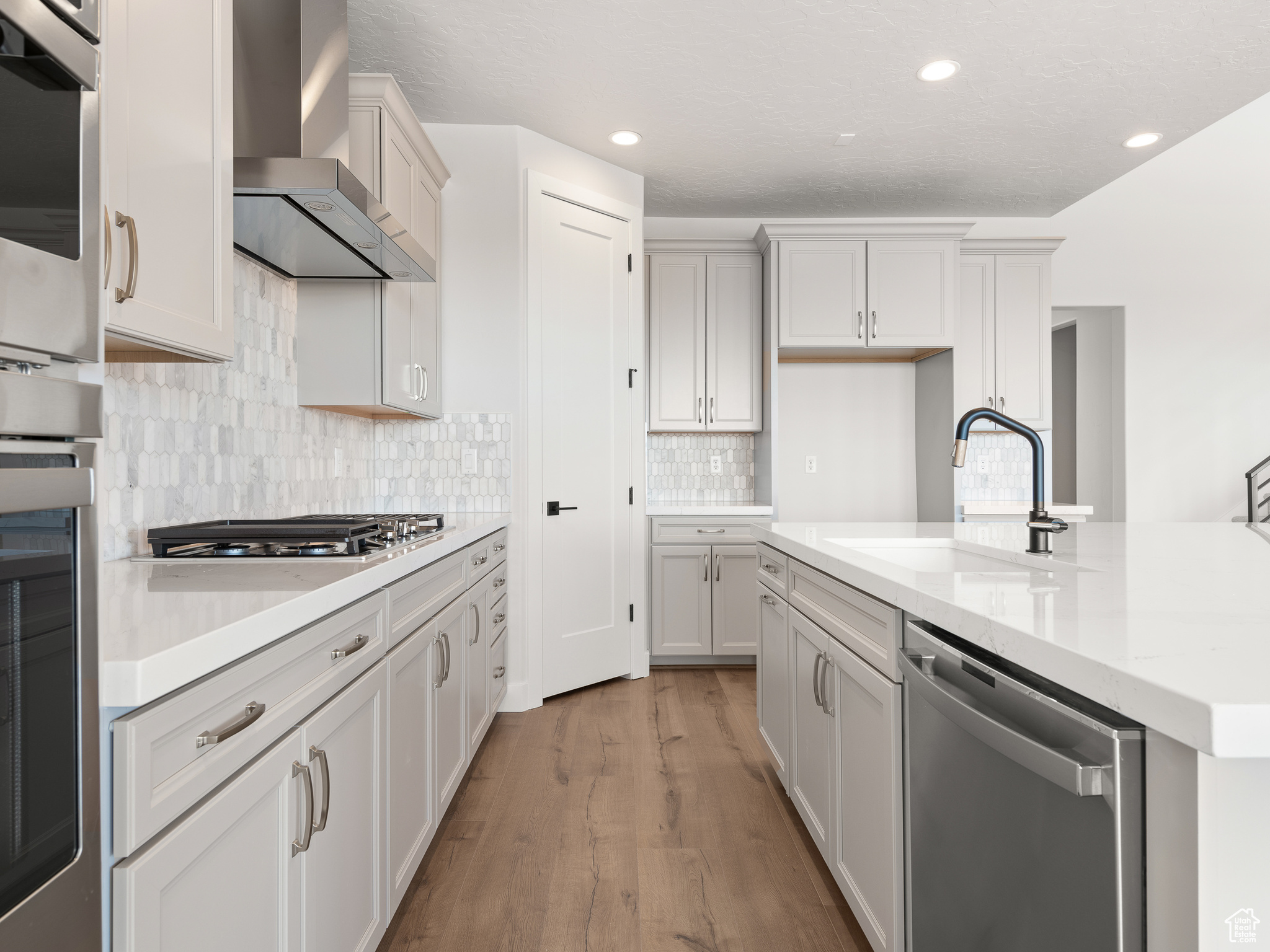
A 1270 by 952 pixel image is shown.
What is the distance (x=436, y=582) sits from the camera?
78.7 inches

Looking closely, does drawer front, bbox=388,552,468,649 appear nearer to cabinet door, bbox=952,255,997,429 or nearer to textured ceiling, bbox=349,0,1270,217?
textured ceiling, bbox=349,0,1270,217

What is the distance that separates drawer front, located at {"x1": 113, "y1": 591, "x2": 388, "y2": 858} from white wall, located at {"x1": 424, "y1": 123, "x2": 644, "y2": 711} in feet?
6.65

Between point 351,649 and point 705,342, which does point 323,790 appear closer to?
point 351,649

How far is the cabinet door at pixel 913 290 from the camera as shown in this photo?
163 inches

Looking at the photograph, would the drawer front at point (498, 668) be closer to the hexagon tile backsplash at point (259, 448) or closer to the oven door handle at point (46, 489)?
the hexagon tile backsplash at point (259, 448)

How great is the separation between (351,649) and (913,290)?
3.80 metres

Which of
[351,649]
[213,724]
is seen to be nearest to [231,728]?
[213,724]

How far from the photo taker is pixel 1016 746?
0.89 metres

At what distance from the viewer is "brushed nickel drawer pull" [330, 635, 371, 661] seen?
127cm

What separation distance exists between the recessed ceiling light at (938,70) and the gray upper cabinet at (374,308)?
6.59ft

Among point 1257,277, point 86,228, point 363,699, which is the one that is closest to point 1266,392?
point 1257,277

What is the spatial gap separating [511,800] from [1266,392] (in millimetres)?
6027

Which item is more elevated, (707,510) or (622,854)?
(707,510)

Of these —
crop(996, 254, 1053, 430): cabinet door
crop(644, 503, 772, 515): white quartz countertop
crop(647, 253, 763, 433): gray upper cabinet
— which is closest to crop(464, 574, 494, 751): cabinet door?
crop(644, 503, 772, 515): white quartz countertop
